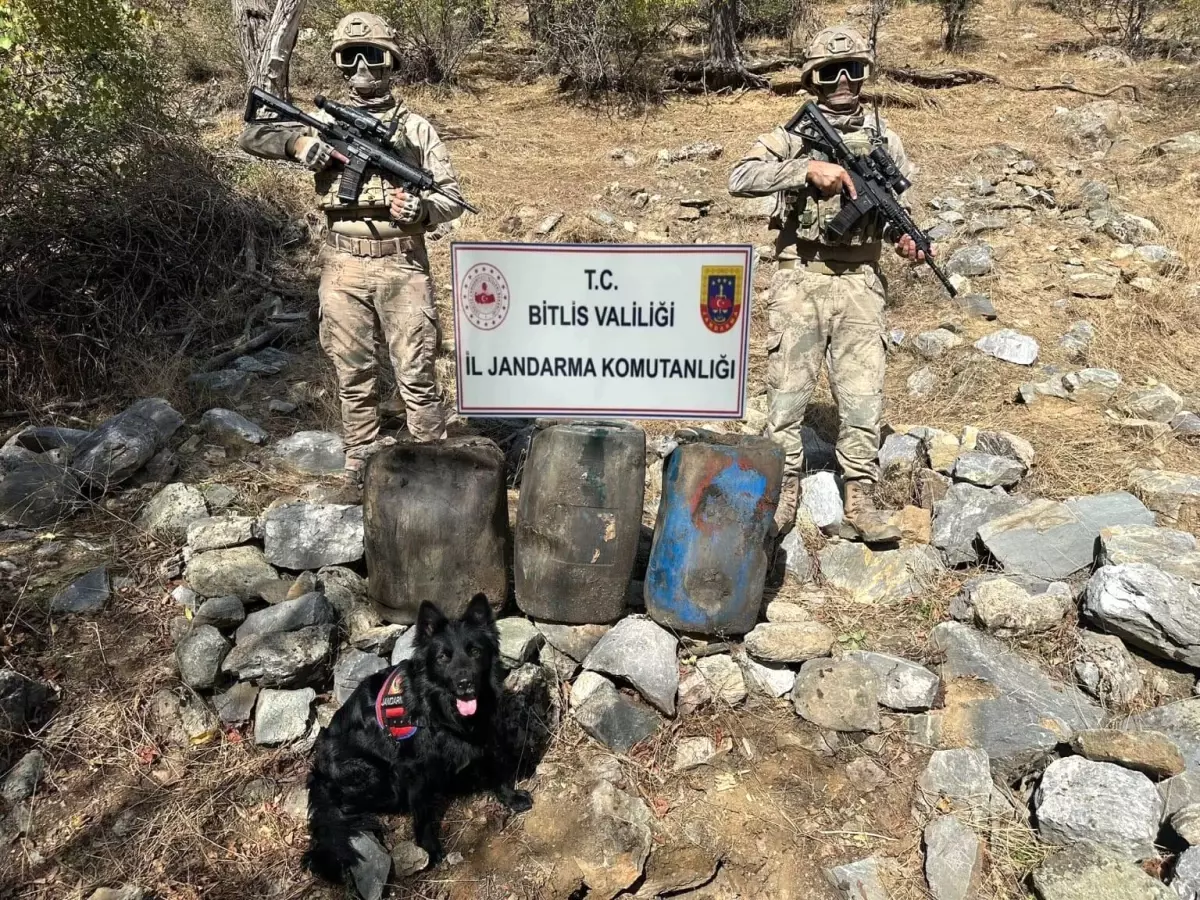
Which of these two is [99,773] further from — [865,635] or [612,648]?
[865,635]

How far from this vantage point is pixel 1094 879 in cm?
232

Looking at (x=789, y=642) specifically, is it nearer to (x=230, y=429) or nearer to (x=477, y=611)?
(x=477, y=611)

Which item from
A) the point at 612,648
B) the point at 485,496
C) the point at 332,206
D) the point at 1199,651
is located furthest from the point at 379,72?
the point at 1199,651

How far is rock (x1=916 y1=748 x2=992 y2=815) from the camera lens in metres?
2.71

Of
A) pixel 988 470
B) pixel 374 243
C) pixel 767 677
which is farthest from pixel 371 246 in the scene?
pixel 988 470

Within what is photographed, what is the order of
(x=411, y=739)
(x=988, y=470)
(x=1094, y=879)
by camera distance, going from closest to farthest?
(x=1094, y=879), (x=411, y=739), (x=988, y=470)

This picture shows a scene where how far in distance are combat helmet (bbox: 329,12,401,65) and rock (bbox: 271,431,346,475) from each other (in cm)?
202

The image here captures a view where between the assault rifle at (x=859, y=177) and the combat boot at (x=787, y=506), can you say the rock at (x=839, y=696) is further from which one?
the assault rifle at (x=859, y=177)

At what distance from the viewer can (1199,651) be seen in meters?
3.03

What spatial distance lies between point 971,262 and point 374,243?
5.54 metres

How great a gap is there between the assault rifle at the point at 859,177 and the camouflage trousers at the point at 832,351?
27cm

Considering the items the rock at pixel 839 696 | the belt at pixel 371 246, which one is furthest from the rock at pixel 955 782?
the belt at pixel 371 246

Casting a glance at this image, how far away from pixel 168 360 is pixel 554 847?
14.5ft

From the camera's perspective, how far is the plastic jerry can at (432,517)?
3115mm
